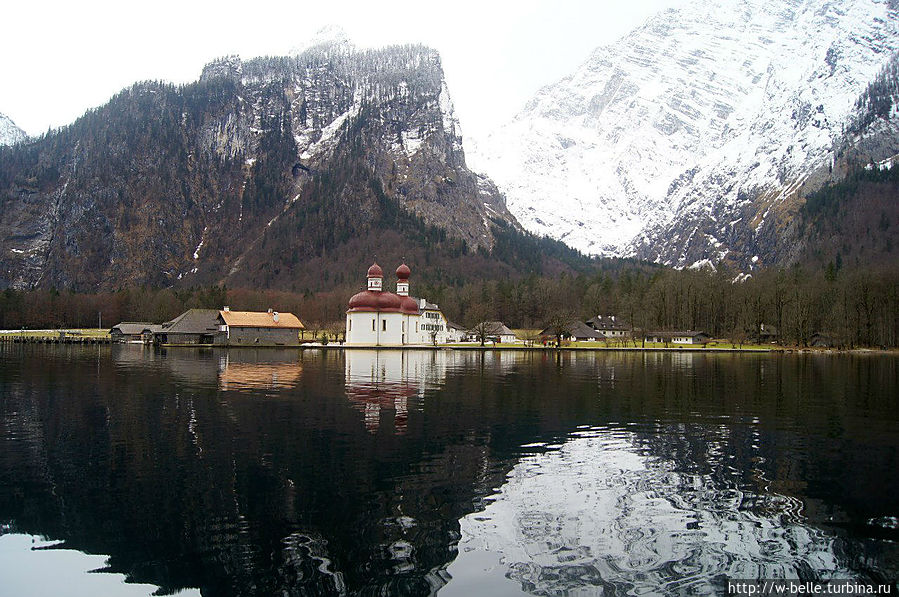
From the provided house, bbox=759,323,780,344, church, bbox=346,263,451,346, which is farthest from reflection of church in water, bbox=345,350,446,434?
house, bbox=759,323,780,344

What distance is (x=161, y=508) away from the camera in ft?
56.5

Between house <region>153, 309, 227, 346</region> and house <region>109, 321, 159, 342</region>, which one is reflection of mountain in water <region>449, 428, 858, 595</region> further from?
house <region>109, 321, 159, 342</region>

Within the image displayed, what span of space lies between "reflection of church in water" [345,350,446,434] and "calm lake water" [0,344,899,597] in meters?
0.49

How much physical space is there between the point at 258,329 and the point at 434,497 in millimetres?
112100

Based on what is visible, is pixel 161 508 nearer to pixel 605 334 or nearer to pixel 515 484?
pixel 515 484

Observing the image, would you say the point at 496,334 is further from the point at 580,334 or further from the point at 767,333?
the point at 767,333

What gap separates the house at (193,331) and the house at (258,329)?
1.12m

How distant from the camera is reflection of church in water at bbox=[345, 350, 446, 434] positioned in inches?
1260

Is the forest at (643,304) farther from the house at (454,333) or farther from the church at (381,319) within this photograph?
the church at (381,319)

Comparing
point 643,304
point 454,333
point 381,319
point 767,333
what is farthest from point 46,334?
point 767,333

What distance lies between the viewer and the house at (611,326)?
15052 centimetres

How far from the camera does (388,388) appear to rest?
150 feet

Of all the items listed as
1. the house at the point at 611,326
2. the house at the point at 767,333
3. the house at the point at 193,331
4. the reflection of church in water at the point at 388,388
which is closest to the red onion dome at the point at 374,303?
the house at the point at 193,331

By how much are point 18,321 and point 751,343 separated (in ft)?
531
